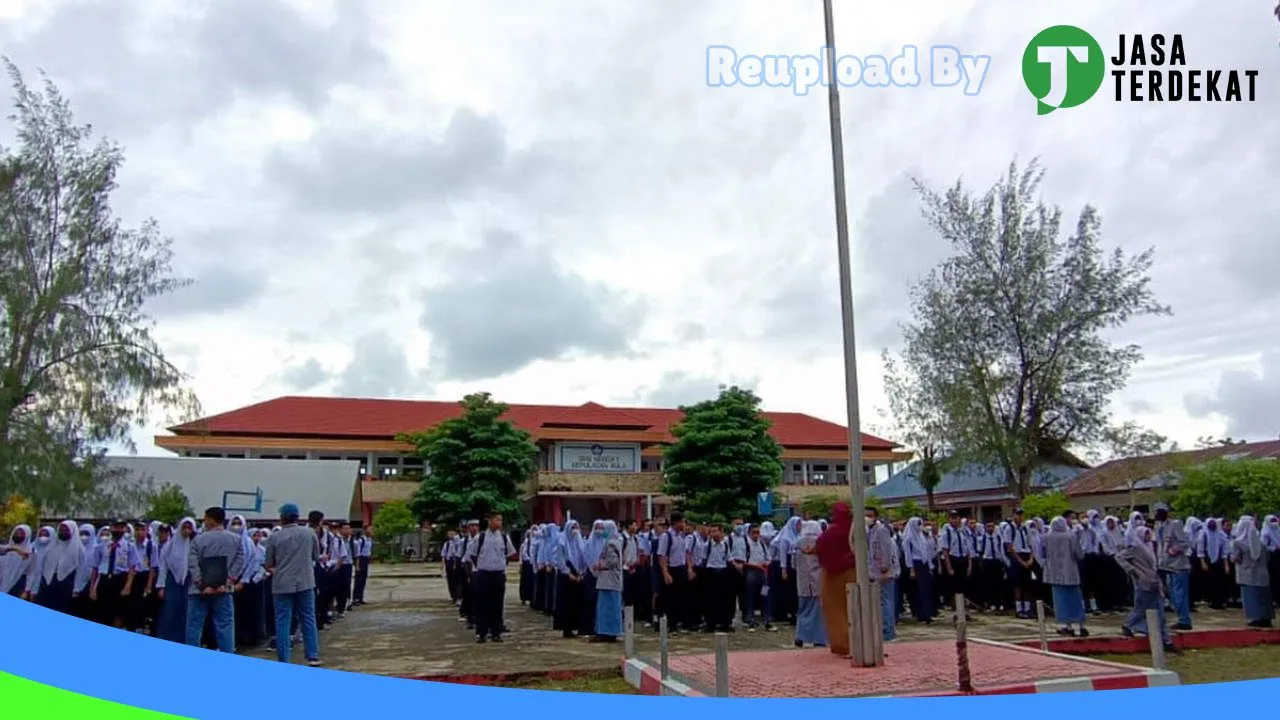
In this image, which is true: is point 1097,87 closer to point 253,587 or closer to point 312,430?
point 253,587

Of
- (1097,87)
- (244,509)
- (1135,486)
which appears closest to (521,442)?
(244,509)

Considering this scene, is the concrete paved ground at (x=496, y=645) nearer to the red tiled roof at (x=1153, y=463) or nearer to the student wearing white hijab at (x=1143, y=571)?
the student wearing white hijab at (x=1143, y=571)

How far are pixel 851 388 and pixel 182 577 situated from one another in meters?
6.77

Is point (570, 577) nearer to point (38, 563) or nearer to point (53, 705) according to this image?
point (38, 563)

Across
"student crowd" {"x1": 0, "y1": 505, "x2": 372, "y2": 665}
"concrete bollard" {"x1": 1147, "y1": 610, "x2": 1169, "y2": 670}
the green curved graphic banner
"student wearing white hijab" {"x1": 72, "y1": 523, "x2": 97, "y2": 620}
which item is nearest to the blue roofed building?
"concrete bollard" {"x1": 1147, "y1": 610, "x2": 1169, "y2": 670}

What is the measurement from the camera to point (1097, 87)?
946 cm

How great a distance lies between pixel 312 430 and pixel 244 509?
1135 centimetres

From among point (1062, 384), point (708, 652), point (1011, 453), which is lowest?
point (708, 652)

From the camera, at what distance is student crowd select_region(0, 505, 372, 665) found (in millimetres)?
8719

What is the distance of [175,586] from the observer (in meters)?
10.0

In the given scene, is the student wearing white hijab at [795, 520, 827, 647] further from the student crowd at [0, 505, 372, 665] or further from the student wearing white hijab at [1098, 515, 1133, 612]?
the student wearing white hijab at [1098, 515, 1133, 612]

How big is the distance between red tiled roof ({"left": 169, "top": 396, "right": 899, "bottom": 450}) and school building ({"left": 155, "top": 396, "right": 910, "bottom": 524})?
0.13ft

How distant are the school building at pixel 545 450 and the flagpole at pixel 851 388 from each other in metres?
25.6

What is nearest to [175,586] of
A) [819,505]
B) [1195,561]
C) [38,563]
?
[38,563]
